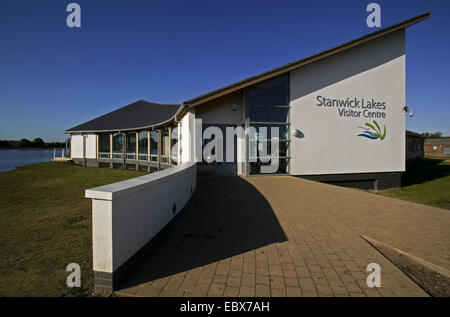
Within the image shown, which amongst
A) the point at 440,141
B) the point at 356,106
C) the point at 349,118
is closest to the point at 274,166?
the point at 349,118

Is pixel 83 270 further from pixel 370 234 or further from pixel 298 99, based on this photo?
pixel 298 99

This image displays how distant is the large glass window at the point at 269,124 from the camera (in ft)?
35.7

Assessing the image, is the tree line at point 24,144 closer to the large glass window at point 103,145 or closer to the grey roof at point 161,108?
the grey roof at point 161,108

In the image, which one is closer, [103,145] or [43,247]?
[43,247]

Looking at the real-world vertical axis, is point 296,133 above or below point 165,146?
above

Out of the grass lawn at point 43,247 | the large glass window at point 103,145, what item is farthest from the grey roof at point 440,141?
the grass lawn at point 43,247

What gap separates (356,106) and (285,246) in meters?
10.6

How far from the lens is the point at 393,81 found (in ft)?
40.1

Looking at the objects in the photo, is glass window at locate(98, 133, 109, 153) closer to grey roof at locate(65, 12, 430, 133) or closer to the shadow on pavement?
grey roof at locate(65, 12, 430, 133)

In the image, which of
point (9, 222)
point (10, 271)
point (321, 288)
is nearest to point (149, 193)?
point (10, 271)

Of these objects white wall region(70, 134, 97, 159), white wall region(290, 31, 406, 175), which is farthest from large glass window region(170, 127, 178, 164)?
white wall region(70, 134, 97, 159)

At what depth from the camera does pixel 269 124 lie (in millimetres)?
10977

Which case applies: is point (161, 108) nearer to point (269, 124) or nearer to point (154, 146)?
point (154, 146)

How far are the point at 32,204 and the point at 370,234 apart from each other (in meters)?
9.60
